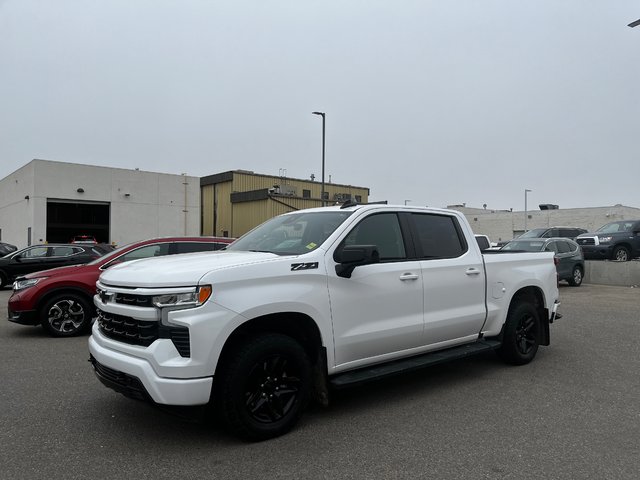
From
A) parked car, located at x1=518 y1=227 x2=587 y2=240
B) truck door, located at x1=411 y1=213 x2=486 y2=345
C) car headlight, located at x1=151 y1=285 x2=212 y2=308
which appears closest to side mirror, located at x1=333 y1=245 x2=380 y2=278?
truck door, located at x1=411 y1=213 x2=486 y2=345

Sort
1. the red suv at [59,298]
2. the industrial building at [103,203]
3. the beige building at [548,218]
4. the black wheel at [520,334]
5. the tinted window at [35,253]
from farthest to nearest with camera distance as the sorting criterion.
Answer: the beige building at [548,218], the industrial building at [103,203], the tinted window at [35,253], the red suv at [59,298], the black wheel at [520,334]

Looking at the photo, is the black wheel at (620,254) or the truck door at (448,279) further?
the black wheel at (620,254)

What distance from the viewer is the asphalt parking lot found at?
11.7 feet

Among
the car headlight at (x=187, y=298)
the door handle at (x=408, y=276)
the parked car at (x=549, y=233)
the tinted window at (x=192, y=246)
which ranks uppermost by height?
the parked car at (x=549, y=233)

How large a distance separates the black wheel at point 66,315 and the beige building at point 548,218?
162 ft

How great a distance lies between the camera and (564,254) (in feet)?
54.1

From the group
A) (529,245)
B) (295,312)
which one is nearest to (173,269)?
(295,312)

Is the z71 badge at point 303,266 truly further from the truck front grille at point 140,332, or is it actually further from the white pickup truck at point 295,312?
the truck front grille at point 140,332

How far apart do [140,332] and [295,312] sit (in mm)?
1208

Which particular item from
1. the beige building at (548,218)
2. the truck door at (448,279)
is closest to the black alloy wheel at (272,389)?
the truck door at (448,279)

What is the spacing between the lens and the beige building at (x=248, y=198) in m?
41.2

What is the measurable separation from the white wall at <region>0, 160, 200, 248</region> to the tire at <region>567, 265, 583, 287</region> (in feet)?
75.5

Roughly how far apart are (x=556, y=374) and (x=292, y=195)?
122 ft

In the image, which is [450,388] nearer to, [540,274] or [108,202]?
[540,274]
